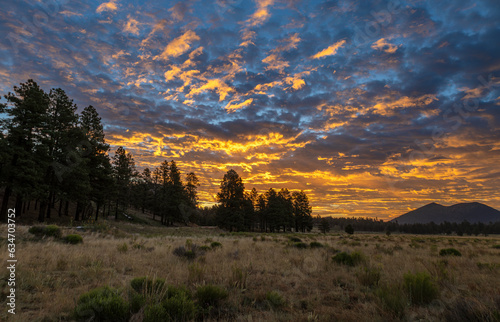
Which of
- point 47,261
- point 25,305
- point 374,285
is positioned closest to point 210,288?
point 25,305

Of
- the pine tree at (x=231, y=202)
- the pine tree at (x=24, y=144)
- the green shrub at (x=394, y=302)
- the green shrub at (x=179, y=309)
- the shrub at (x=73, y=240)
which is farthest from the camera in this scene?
the pine tree at (x=231, y=202)

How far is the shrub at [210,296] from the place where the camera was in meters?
4.72

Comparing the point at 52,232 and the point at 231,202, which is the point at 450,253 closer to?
the point at 52,232

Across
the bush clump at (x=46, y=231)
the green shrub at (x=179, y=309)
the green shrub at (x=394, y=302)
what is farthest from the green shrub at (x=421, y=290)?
the bush clump at (x=46, y=231)

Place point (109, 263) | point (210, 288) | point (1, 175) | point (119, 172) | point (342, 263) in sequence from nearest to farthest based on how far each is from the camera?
point (210, 288)
point (109, 263)
point (342, 263)
point (1, 175)
point (119, 172)

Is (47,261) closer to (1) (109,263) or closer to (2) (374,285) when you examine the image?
(1) (109,263)

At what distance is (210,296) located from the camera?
15.7 ft

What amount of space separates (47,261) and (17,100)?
24818 mm

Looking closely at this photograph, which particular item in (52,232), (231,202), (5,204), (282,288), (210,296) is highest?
(231,202)

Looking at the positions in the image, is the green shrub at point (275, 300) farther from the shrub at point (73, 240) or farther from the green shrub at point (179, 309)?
the shrub at point (73, 240)

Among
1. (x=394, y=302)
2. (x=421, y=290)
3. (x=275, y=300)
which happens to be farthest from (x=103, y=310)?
(x=421, y=290)

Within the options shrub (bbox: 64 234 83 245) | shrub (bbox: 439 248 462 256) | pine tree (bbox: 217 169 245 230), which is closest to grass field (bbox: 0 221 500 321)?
shrub (bbox: 64 234 83 245)

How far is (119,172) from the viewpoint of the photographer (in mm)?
42938

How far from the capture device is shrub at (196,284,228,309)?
472 centimetres
